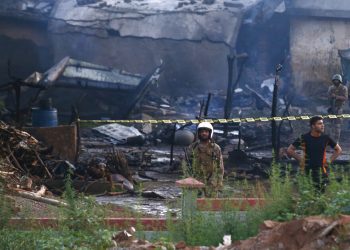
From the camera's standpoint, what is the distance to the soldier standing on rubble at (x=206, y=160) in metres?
10.8

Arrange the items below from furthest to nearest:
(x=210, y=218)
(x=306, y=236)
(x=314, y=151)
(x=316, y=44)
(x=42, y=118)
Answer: (x=316, y=44) < (x=42, y=118) < (x=314, y=151) < (x=210, y=218) < (x=306, y=236)

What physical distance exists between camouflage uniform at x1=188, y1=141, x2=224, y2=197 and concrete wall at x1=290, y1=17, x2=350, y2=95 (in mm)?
16505

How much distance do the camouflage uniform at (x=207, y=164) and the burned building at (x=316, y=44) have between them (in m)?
16.4

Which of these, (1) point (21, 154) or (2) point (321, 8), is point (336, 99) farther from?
(2) point (321, 8)

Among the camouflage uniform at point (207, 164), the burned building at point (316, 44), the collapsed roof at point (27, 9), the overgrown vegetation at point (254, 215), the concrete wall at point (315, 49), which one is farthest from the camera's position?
the collapsed roof at point (27, 9)

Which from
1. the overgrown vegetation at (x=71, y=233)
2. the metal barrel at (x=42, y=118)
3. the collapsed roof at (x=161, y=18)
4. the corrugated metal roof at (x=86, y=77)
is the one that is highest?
the collapsed roof at (x=161, y=18)

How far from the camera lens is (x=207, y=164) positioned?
1113 centimetres

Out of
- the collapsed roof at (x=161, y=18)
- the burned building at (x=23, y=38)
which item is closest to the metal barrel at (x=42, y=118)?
the collapsed roof at (x=161, y=18)

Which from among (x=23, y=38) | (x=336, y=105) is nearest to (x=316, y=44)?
(x=336, y=105)

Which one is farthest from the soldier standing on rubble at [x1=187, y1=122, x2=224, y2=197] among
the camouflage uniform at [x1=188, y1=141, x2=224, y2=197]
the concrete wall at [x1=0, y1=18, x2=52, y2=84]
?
the concrete wall at [x1=0, y1=18, x2=52, y2=84]

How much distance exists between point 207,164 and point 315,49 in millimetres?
16940

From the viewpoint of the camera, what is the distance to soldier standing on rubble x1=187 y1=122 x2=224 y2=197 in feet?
35.4

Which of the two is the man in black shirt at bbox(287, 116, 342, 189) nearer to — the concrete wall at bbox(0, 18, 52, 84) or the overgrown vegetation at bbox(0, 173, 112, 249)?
the overgrown vegetation at bbox(0, 173, 112, 249)

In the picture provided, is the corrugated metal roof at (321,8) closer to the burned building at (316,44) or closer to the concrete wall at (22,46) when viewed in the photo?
the burned building at (316,44)
